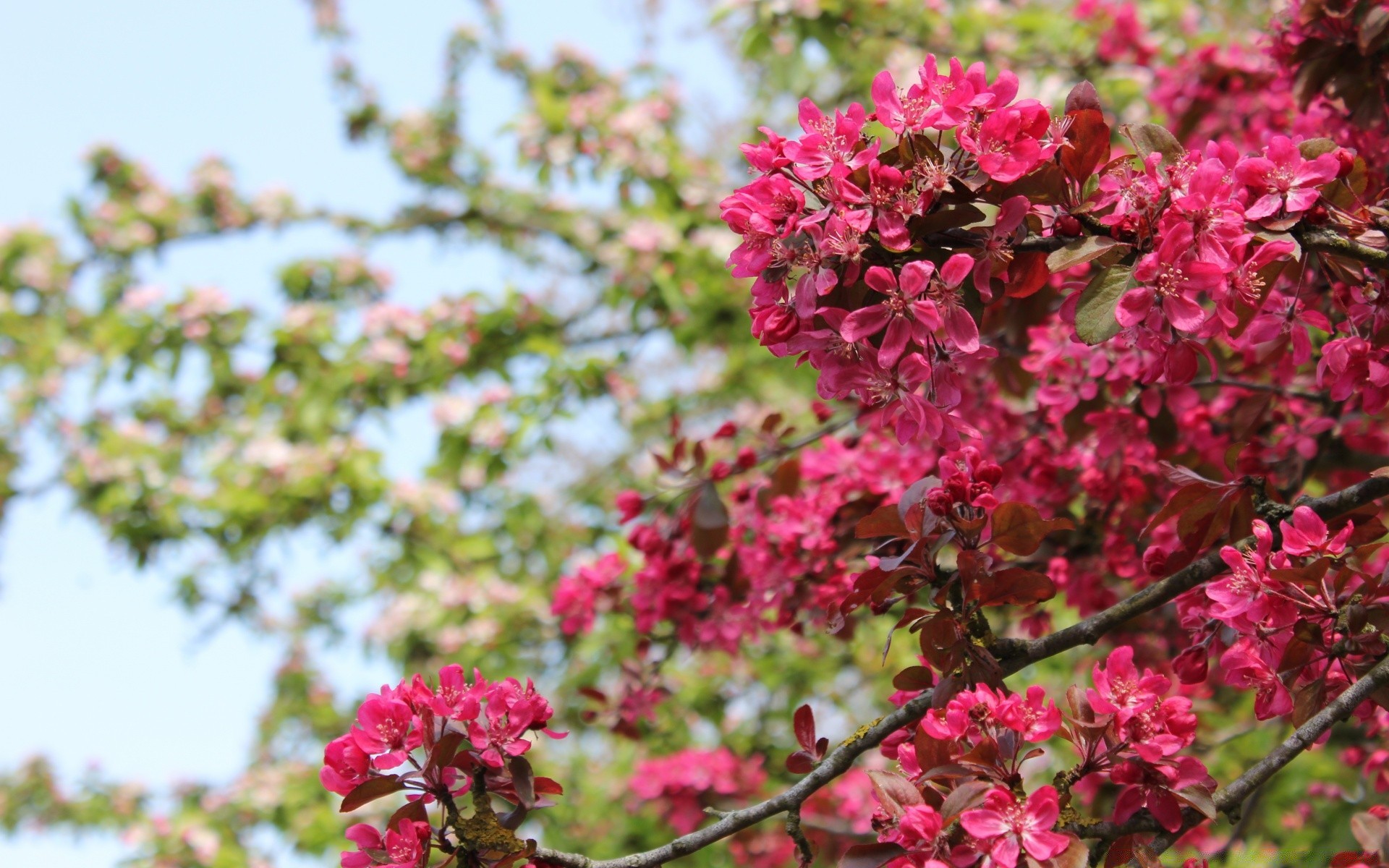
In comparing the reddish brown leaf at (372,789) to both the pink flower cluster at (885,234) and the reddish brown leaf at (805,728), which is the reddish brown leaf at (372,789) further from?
the pink flower cluster at (885,234)

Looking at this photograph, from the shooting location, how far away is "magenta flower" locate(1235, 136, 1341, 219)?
1117 millimetres

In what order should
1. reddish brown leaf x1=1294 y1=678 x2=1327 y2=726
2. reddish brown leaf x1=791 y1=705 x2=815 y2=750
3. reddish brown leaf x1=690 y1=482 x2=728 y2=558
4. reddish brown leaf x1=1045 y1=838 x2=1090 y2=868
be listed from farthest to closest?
reddish brown leaf x1=690 y1=482 x2=728 y2=558 < reddish brown leaf x1=791 y1=705 x2=815 y2=750 < reddish brown leaf x1=1294 y1=678 x2=1327 y2=726 < reddish brown leaf x1=1045 y1=838 x2=1090 y2=868

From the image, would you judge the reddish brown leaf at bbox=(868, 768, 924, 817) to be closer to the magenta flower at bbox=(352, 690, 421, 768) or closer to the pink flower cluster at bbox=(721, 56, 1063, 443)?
the pink flower cluster at bbox=(721, 56, 1063, 443)

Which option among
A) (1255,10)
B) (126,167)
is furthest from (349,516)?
(1255,10)

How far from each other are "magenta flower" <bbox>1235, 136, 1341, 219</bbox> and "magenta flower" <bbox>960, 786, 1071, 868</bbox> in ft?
A: 2.10

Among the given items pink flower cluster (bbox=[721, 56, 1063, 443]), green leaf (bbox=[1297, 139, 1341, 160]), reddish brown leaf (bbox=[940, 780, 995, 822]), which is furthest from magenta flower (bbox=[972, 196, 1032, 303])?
reddish brown leaf (bbox=[940, 780, 995, 822])

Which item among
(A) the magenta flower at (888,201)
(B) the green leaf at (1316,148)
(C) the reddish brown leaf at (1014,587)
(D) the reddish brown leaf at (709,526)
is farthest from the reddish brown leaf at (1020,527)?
(D) the reddish brown leaf at (709,526)

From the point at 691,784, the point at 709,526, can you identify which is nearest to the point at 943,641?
the point at 709,526

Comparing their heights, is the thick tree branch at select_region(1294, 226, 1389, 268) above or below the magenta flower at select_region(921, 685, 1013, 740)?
above

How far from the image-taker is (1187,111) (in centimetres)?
245

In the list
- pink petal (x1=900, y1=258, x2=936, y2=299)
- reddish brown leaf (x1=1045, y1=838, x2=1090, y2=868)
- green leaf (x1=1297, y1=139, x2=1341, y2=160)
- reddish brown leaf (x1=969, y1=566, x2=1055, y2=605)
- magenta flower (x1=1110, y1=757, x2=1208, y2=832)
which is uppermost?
green leaf (x1=1297, y1=139, x2=1341, y2=160)

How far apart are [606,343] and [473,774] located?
3700 mm

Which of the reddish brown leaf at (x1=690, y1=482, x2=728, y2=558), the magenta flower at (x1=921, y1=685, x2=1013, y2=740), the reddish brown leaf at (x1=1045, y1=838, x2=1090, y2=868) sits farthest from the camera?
the reddish brown leaf at (x1=690, y1=482, x2=728, y2=558)

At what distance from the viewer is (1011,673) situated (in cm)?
124
